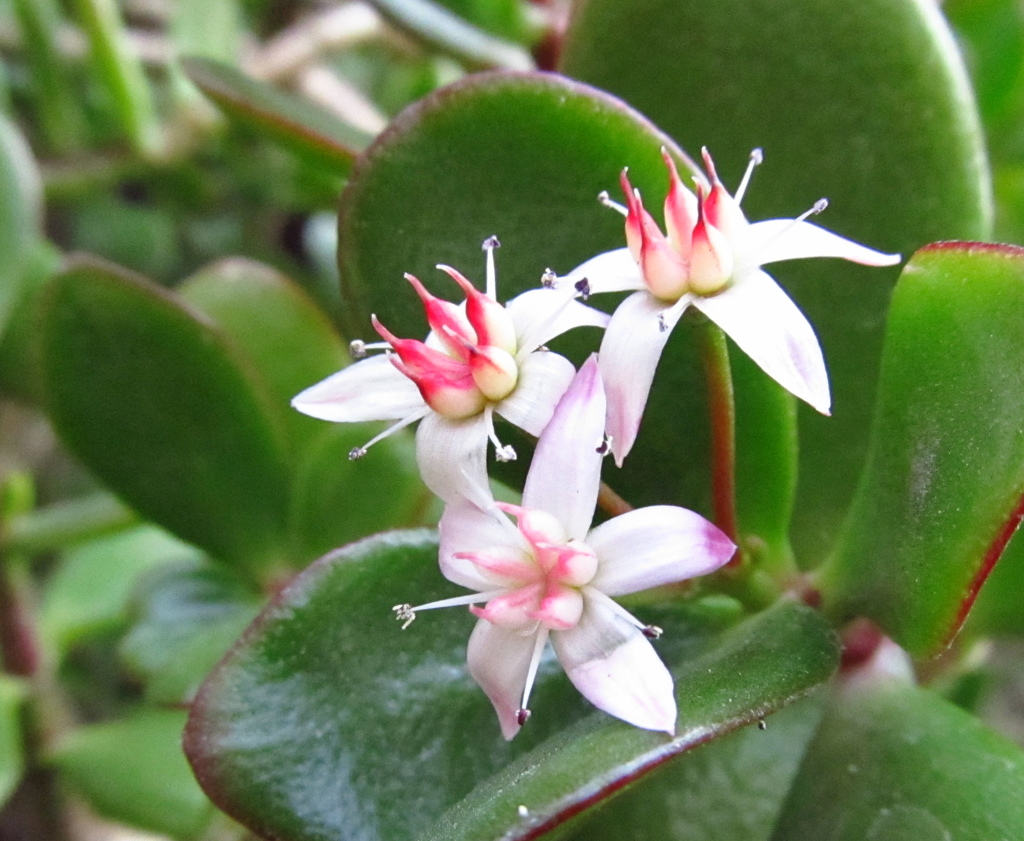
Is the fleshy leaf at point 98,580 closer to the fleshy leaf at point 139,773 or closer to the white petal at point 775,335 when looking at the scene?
the fleshy leaf at point 139,773

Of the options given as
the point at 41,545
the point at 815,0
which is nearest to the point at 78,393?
the point at 41,545

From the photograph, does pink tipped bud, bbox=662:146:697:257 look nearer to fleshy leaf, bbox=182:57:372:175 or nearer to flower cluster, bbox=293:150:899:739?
flower cluster, bbox=293:150:899:739

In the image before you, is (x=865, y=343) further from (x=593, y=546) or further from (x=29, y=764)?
(x=29, y=764)

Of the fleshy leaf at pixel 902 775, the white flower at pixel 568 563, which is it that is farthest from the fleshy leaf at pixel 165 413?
the fleshy leaf at pixel 902 775

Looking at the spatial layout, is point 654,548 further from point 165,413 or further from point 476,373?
point 165,413

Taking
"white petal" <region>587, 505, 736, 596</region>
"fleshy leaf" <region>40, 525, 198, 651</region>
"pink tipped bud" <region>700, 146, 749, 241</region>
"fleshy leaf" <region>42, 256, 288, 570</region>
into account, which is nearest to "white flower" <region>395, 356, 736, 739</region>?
"white petal" <region>587, 505, 736, 596</region>
